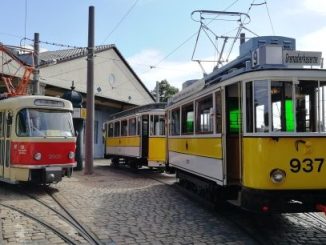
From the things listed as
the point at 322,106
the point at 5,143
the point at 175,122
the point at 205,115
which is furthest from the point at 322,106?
the point at 5,143

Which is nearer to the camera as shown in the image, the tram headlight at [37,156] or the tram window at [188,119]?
the tram window at [188,119]

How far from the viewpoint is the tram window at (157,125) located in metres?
19.3

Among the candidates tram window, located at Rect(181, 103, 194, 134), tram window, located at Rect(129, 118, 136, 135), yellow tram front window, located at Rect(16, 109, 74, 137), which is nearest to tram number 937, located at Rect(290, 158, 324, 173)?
tram window, located at Rect(181, 103, 194, 134)

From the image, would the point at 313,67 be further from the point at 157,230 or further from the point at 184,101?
the point at 184,101

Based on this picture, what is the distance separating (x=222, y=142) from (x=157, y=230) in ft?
6.64

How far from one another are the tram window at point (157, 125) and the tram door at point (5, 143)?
703cm

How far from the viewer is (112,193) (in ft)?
42.6

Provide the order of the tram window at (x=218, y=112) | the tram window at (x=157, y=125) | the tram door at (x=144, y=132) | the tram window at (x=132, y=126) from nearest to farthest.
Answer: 1. the tram window at (x=218, y=112)
2. the tram window at (x=157, y=125)
3. the tram door at (x=144, y=132)
4. the tram window at (x=132, y=126)

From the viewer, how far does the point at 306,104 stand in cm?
761

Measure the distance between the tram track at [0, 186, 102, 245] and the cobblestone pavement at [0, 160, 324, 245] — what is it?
13cm

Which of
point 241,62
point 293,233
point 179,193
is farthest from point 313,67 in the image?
point 179,193

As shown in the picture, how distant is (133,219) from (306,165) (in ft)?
11.9

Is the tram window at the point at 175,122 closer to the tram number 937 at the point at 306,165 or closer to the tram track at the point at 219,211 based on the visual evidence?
the tram track at the point at 219,211

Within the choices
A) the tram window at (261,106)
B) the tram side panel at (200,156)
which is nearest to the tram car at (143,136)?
the tram side panel at (200,156)
